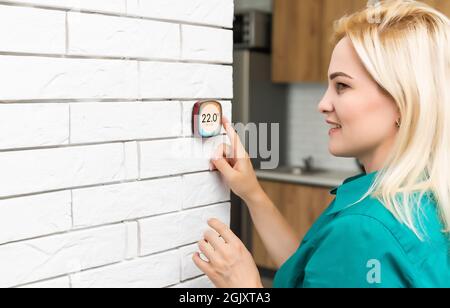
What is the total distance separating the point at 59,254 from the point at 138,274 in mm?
172

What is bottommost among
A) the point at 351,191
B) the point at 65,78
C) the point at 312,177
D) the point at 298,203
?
the point at 298,203

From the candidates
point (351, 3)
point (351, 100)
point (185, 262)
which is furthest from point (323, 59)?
point (185, 262)

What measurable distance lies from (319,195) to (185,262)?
242cm

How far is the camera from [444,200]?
40.9 inches

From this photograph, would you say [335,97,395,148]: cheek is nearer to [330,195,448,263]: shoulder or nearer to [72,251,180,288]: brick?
[330,195,448,263]: shoulder

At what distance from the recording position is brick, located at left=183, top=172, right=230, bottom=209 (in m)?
1.01

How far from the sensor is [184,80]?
975mm

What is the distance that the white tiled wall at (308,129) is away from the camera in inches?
152

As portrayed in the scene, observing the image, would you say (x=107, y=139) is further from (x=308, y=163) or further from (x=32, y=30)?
(x=308, y=163)

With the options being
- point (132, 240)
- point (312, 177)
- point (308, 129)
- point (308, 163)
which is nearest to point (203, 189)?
point (132, 240)

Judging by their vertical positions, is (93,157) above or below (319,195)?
above

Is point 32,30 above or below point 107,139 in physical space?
above

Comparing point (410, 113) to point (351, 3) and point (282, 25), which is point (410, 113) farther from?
point (282, 25)

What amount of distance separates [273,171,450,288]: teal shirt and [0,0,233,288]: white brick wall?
0.25 meters
